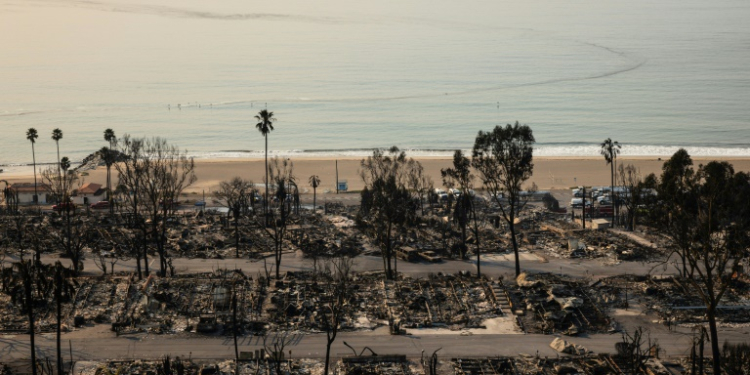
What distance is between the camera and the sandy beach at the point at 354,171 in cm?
10144

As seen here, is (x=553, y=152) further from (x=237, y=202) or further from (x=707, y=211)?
(x=707, y=211)

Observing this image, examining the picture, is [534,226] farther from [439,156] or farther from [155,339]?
[439,156]

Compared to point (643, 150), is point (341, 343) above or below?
below

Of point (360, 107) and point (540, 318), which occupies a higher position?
point (360, 107)

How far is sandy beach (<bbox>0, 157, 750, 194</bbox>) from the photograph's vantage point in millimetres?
101438

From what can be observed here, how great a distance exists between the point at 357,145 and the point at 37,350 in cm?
9688

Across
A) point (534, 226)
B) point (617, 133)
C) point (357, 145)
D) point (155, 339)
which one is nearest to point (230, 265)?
point (155, 339)

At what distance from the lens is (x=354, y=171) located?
111188 millimetres

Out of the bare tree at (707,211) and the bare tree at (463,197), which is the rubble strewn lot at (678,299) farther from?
the bare tree at (463,197)

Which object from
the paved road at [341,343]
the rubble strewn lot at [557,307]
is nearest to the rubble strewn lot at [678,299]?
the paved road at [341,343]

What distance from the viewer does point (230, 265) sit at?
60.6 m

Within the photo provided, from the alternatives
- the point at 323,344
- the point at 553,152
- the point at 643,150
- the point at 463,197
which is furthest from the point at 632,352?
the point at 643,150

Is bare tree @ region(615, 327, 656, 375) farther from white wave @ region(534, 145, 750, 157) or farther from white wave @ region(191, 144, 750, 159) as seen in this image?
white wave @ region(534, 145, 750, 157)

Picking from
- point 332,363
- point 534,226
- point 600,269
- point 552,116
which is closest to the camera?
point 332,363
